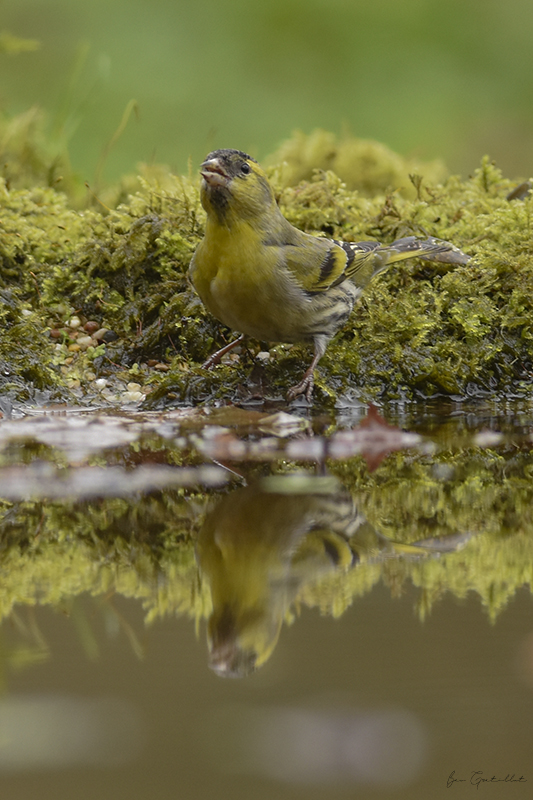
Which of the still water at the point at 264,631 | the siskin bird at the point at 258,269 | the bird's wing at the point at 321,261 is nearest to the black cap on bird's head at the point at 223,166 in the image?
the siskin bird at the point at 258,269

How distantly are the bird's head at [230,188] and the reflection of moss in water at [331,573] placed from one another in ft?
5.72

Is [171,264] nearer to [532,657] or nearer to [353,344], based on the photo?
[353,344]

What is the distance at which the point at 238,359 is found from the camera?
518cm

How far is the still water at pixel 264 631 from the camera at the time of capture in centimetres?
134

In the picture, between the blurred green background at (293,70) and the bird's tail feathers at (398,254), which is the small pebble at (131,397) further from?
the blurred green background at (293,70)

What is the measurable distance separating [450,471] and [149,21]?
1152cm

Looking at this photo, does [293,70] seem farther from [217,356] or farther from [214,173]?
[214,173]

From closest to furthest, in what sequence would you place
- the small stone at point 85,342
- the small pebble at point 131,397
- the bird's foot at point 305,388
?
the bird's foot at point 305,388 < the small pebble at point 131,397 < the small stone at point 85,342

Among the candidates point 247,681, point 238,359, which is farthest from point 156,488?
point 238,359

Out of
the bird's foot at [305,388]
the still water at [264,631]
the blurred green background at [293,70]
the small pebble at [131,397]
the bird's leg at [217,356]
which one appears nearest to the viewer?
the still water at [264,631]

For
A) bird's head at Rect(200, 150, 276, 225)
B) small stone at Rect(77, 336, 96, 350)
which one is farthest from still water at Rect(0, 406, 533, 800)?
small stone at Rect(77, 336, 96, 350)

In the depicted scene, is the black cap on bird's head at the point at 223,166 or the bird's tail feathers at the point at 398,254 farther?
the bird's tail feathers at the point at 398,254

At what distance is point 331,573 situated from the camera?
2.08m

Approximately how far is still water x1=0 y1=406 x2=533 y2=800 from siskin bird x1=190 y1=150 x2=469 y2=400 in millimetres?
1365
